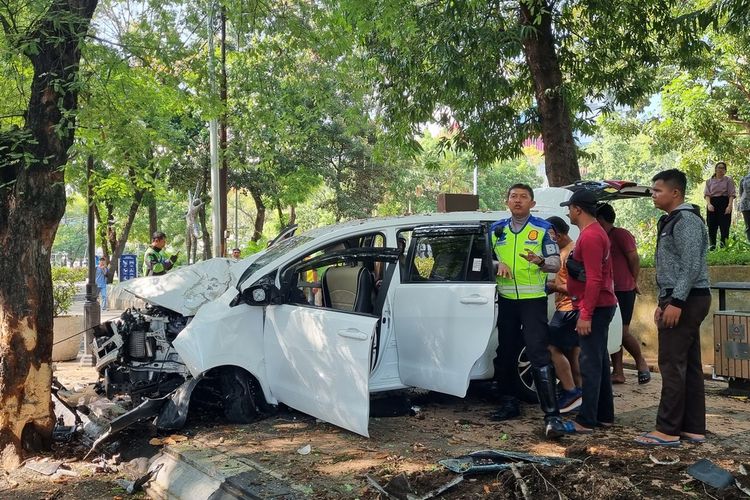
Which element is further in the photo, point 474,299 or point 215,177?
point 215,177

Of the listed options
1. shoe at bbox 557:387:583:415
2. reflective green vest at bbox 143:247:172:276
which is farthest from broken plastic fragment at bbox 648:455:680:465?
reflective green vest at bbox 143:247:172:276

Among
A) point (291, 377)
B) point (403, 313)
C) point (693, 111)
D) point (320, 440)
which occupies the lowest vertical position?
point (320, 440)

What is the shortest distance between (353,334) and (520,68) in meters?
8.41

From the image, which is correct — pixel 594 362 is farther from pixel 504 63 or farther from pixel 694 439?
pixel 504 63

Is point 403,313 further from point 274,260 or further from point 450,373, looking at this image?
point 274,260

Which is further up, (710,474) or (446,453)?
(710,474)

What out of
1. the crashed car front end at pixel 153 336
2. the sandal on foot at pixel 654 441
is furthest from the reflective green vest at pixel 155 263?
the sandal on foot at pixel 654 441

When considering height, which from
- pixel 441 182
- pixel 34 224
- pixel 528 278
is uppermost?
pixel 441 182

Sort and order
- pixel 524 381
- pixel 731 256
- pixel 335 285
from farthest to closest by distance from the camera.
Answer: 1. pixel 731 256
2. pixel 524 381
3. pixel 335 285

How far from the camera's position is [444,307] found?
5430 millimetres

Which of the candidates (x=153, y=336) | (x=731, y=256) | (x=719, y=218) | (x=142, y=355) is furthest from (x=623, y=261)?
(x=719, y=218)

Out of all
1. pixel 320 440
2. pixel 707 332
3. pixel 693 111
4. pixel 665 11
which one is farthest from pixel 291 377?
pixel 693 111

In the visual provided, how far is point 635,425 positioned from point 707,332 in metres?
3.87

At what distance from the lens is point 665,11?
10188mm
